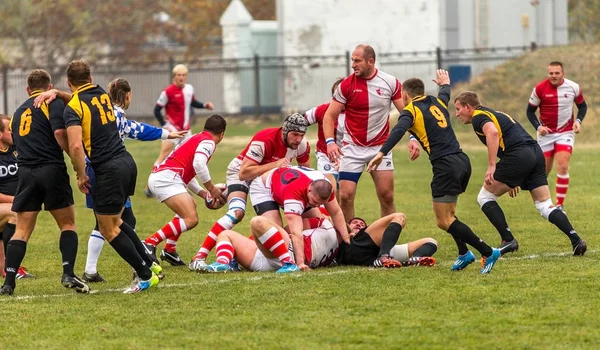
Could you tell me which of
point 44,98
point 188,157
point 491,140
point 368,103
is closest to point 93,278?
point 188,157

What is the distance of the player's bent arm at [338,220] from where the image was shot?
10445mm

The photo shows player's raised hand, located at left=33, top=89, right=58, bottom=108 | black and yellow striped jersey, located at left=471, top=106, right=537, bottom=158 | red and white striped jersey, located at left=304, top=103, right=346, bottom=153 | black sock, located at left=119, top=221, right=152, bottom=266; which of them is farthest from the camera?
red and white striped jersey, located at left=304, top=103, right=346, bottom=153

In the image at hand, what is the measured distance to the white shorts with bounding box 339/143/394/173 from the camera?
1215 cm

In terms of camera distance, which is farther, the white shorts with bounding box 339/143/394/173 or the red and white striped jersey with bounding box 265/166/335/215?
the white shorts with bounding box 339/143/394/173

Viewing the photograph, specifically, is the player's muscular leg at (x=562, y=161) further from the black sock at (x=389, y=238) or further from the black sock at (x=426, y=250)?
the black sock at (x=389, y=238)

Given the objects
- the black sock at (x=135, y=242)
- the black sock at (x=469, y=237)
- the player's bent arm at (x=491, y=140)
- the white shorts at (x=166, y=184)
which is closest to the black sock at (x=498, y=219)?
the player's bent arm at (x=491, y=140)

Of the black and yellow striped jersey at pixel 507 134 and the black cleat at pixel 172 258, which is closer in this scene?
the black and yellow striped jersey at pixel 507 134

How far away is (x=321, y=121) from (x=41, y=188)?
412 cm

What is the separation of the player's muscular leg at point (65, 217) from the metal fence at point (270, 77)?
26958mm

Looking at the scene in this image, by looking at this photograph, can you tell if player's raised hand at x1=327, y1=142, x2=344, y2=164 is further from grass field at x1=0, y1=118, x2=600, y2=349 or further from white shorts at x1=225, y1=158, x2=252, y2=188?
grass field at x1=0, y1=118, x2=600, y2=349

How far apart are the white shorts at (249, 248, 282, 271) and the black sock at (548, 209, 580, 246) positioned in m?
2.73

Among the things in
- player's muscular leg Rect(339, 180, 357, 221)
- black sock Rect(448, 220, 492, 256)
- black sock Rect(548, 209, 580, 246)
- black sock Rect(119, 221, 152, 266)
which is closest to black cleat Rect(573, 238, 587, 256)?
black sock Rect(548, 209, 580, 246)

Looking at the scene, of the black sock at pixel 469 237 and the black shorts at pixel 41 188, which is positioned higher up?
the black shorts at pixel 41 188

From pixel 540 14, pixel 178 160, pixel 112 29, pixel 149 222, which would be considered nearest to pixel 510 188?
pixel 178 160
